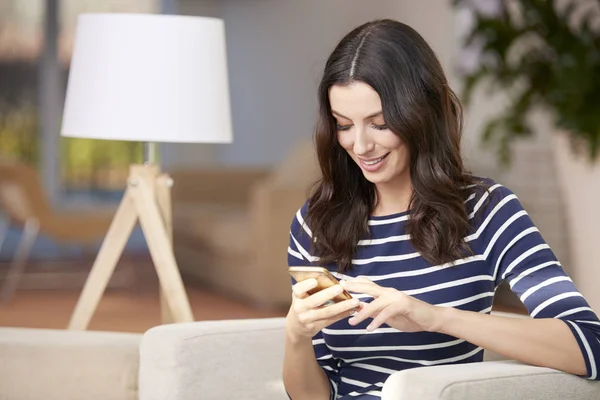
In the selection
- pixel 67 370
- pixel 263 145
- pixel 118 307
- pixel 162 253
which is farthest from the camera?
pixel 263 145

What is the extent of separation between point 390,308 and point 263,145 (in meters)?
8.19

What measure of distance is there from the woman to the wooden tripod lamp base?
2.45ft

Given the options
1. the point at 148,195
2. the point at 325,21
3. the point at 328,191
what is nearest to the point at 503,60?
the point at 325,21

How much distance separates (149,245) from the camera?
2.63 m

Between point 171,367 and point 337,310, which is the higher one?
point 337,310

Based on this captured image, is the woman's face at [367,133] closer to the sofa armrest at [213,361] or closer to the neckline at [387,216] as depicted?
the neckline at [387,216]

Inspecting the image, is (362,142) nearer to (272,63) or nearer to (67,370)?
(67,370)

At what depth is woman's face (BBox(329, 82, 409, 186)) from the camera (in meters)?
1.71

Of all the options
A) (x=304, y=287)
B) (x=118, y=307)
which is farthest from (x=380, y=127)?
(x=118, y=307)

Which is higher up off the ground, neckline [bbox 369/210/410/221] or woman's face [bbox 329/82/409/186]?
woman's face [bbox 329/82/409/186]

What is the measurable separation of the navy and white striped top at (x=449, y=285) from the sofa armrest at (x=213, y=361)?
18 cm

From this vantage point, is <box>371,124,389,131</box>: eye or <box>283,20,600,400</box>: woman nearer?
<box>283,20,600,400</box>: woman

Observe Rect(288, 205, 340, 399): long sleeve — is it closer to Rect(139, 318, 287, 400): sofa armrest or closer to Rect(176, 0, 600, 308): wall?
Rect(139, 318, 287, 400): sofa armrest

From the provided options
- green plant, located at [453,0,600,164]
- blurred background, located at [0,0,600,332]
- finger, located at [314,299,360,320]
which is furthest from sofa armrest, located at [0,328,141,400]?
green plant, located at [453,0,600,164]
